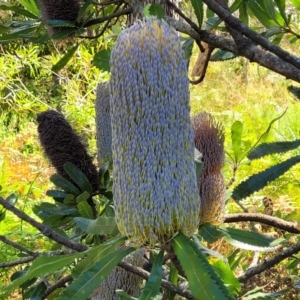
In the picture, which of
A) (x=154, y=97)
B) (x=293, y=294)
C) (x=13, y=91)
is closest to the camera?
(x=154, y=97)

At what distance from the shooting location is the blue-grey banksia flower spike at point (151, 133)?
56cm

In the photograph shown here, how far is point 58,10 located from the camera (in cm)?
106

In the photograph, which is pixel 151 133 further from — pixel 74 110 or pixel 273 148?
pixel 74 110

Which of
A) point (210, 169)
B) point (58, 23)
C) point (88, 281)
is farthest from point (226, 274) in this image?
point (58, 23)

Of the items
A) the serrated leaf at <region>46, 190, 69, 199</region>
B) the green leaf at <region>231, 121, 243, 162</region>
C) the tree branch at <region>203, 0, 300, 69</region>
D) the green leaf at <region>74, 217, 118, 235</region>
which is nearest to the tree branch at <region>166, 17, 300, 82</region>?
the tree branch at <region>203, 0, 300, 69</region>

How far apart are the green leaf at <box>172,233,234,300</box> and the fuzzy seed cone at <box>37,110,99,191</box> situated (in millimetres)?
572

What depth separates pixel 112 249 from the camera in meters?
0.62

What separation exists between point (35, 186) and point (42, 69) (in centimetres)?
147

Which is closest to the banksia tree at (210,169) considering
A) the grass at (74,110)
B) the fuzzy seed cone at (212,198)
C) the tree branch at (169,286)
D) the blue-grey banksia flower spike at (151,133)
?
the fuzzy seed cone at (212,198)

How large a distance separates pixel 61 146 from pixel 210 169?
40 cm

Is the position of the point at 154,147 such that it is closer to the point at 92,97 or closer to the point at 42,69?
the point at 92,97

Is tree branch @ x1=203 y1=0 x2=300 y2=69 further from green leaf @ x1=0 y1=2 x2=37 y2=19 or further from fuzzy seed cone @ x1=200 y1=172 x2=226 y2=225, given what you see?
green leaf @ x1=0 y1=2 x2=37 y2=19

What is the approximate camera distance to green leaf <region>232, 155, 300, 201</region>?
0.69 metres

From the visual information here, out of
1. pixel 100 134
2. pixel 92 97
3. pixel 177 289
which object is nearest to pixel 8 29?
pixel 100 134
